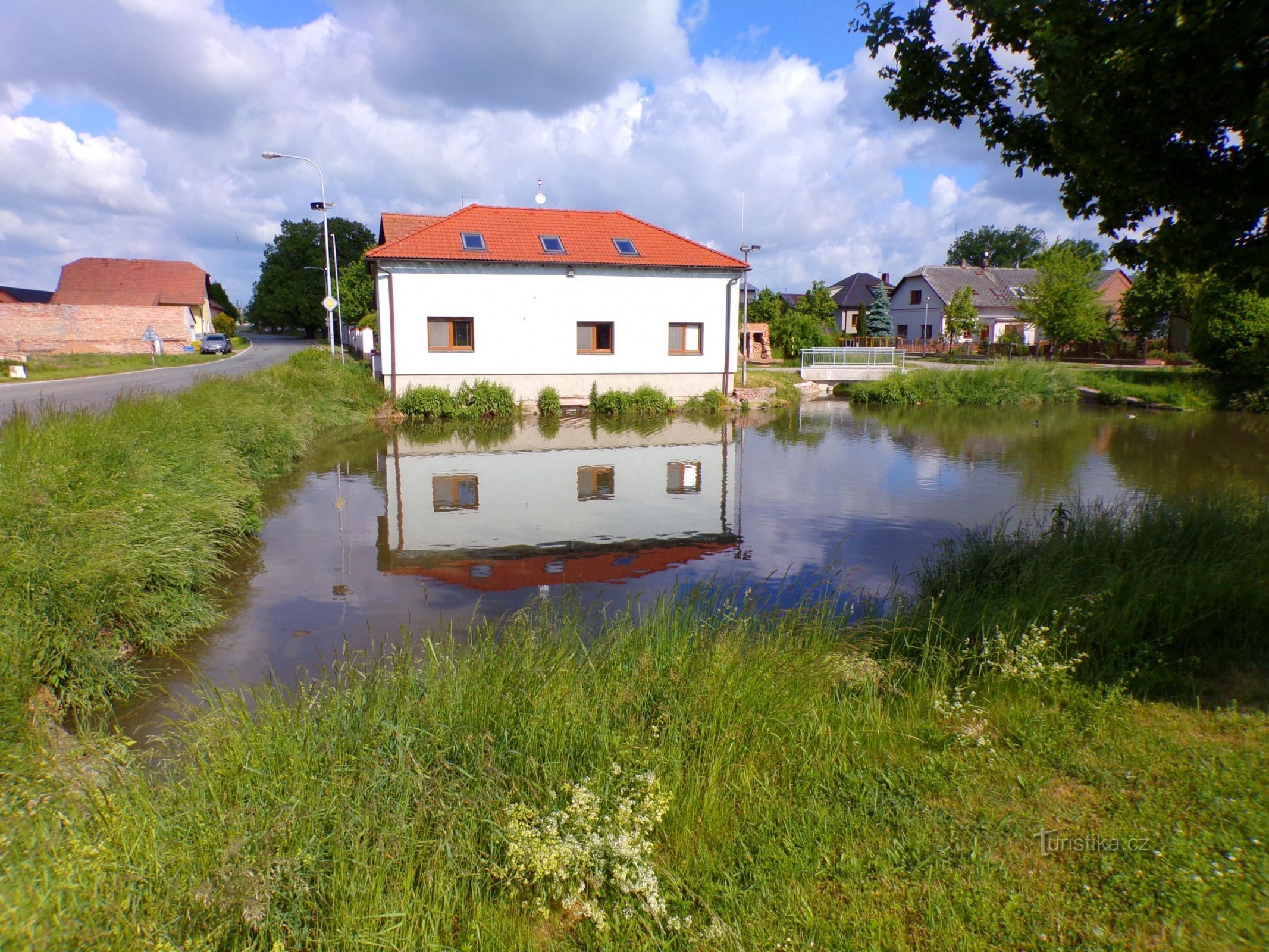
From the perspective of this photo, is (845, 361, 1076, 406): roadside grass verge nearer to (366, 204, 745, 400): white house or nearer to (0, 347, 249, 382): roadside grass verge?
(366, 204, 745, 400): white house

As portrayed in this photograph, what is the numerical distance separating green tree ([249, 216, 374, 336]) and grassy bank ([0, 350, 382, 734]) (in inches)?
2638

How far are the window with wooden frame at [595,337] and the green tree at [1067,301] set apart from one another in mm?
26523

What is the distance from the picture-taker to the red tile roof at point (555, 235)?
23750 millimetres

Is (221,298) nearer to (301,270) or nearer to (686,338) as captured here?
(301,270)

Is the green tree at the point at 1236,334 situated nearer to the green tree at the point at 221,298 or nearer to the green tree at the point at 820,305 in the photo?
the green tree at the point at 820,305

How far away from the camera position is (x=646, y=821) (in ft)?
10.4

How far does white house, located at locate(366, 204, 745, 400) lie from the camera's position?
2358 centimetres

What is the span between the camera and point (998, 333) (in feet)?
191

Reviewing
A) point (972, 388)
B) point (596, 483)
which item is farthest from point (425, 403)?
point (972, 388)

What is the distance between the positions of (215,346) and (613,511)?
42.7m

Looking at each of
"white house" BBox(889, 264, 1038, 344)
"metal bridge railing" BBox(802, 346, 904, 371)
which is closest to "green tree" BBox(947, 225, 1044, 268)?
"white house" BBox(889, 264, 1038, 344)

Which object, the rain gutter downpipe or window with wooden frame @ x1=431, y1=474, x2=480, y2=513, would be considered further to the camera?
the rain gutter downpipe

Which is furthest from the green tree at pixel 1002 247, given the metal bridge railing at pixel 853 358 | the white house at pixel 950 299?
the metal bridge railing at pixel 853 358

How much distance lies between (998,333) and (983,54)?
5841cm
